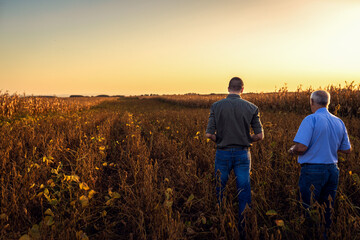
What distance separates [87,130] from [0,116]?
6.97 m

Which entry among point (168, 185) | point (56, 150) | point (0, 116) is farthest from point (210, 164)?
point (0, 116)

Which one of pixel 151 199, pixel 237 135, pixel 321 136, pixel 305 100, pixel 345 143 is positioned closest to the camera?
pixel 321 136

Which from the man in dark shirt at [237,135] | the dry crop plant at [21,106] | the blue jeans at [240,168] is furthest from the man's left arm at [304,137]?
the dry crop plant at [21,106]

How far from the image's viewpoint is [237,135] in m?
2.59

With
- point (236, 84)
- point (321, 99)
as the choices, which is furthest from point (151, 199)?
point (321, 99)

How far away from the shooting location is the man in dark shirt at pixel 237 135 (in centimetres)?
260

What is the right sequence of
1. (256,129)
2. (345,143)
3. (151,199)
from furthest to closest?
(151,199) → (256,129) → (345,143)

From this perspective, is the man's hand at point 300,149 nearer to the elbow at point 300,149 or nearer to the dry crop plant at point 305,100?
the elbow at point 300,149

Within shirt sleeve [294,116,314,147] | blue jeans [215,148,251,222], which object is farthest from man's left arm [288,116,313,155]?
blue jeans [215,148,251,222]

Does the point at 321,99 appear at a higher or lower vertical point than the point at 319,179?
higher

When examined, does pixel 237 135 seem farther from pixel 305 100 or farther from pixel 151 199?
pixel 305 100

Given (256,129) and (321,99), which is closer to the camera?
(321,99)

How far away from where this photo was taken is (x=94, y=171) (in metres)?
4.00

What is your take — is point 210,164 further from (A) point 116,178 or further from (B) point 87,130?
(B) point 87,130
